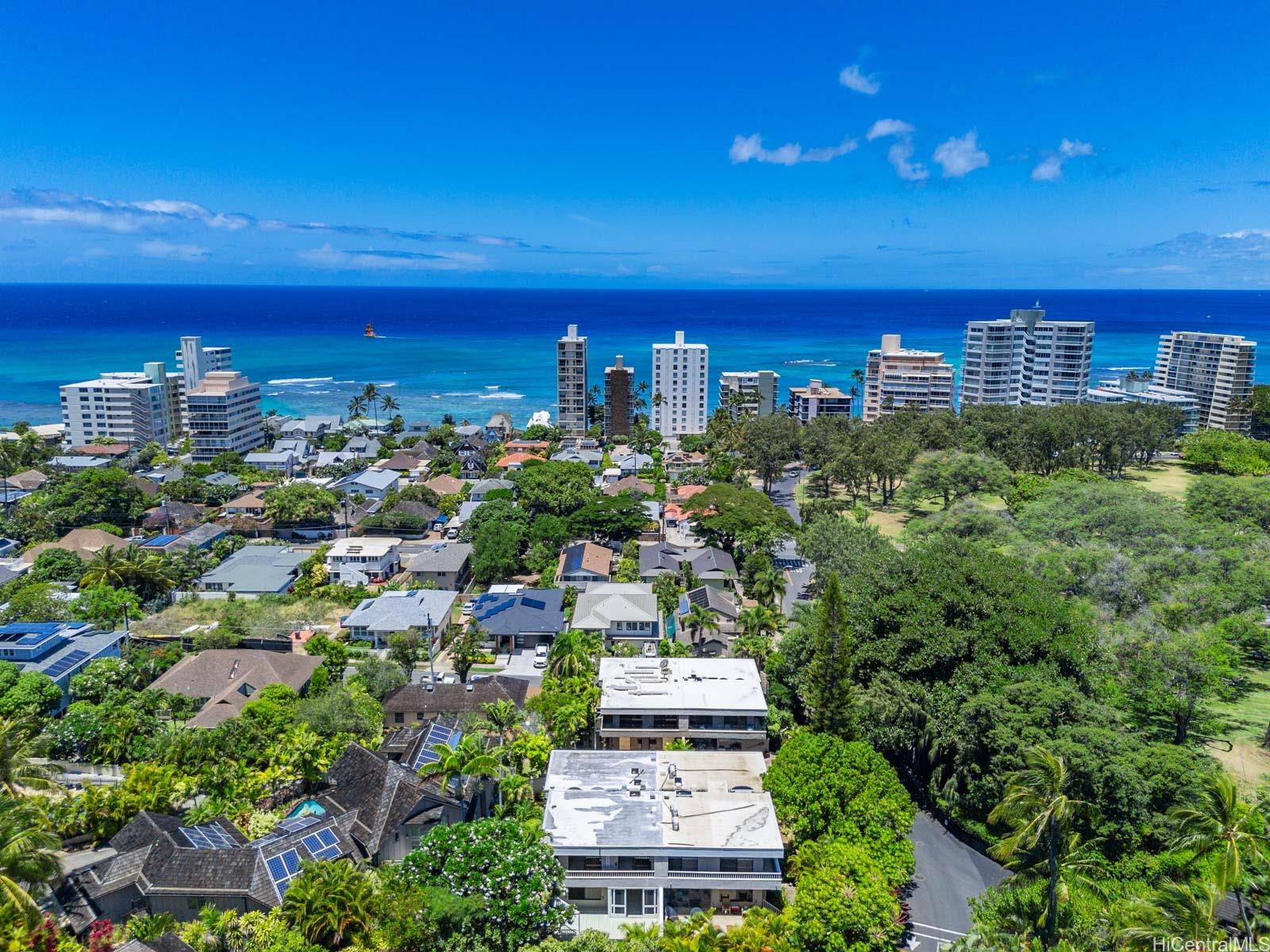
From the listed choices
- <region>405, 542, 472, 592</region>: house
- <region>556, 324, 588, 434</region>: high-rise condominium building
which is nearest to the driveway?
<region>405, 542, 472, 592</region>: house

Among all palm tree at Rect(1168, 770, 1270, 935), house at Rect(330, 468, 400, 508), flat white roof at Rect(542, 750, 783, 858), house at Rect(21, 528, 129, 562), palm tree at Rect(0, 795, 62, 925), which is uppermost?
palm tree at Rect(1168, 770, 1270, 935)

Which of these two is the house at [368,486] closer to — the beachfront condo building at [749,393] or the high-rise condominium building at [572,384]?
the high-rise condominium building at [572,384]

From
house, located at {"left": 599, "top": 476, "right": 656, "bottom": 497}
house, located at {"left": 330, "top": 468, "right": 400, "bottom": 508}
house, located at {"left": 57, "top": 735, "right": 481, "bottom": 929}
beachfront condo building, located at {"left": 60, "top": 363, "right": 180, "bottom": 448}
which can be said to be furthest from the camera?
beachfront condo building, located at {"left": 60, "top": 363, "right": 180, "bottom": 448}

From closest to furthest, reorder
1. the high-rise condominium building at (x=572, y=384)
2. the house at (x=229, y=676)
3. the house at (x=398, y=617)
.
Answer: the house at (x=229, y=676), the house at (x=398, y=617), the high-rise condominium building at (x=572, y=384)

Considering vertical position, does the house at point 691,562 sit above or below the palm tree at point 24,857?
below

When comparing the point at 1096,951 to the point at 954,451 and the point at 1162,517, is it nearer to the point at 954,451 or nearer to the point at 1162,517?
the point at 1162,517

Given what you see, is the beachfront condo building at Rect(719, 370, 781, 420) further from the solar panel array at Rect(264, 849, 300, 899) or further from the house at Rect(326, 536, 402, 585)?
the solar panel array at Rect(264, 849, 300, 899)

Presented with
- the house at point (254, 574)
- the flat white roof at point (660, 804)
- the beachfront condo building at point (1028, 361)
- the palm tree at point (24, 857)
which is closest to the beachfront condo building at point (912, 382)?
the beachfront condo building at point (1028, 361)

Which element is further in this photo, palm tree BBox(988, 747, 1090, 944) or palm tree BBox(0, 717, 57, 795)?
palm tree BBox(0, 717, 57, 795)
